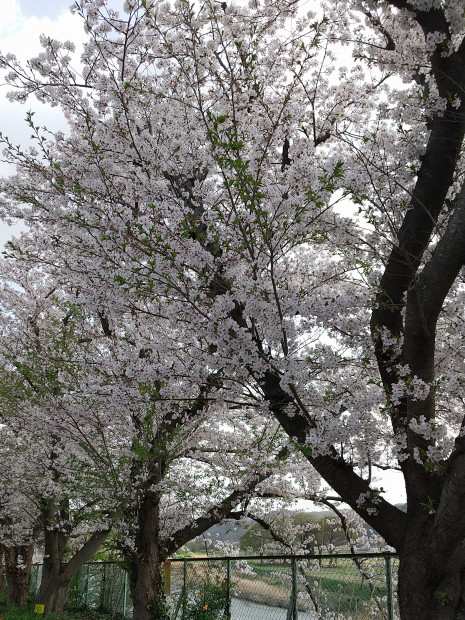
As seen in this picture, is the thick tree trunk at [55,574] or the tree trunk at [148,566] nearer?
the tree trunk at [148,566]

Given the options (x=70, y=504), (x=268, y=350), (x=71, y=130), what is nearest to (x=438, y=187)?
(x=268, y=350)

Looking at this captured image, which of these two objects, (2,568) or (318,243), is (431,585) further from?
(2,568)

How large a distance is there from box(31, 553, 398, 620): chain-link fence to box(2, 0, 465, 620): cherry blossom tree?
166 cm

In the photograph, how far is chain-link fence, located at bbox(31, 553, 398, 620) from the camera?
19.5ft

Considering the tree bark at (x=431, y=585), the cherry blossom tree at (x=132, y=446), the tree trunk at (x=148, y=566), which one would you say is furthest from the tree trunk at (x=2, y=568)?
the tree bark at (x=431, y=585)

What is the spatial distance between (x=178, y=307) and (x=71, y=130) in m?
4.89

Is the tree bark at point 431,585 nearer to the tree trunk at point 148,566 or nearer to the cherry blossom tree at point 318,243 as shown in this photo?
the cherry blossom tree at point 318,243

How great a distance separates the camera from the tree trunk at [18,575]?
17062mm

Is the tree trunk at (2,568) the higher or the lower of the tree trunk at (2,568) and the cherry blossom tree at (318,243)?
the lower

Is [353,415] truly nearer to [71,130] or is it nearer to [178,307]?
[178,307]

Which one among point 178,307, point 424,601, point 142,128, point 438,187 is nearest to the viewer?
point 424,601

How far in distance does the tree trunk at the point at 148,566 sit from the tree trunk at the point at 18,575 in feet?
32.2

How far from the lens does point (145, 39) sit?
6816mm

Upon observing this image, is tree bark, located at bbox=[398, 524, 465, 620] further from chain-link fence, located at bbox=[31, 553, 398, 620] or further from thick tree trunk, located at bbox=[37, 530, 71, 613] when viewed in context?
thick tree trunk, located at bbox=[37, 530, 71, 613]
